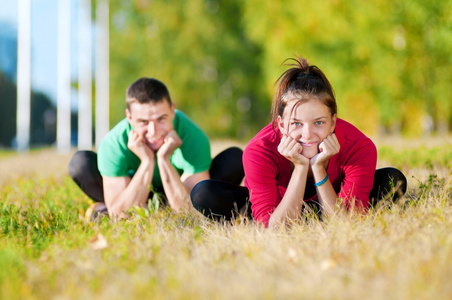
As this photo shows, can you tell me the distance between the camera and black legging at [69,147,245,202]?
525 cm

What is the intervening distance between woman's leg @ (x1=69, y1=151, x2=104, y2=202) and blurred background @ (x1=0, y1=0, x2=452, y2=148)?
997 cm

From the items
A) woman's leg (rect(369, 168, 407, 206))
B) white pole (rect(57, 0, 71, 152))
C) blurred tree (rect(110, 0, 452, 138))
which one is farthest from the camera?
white pole (rect(57, 0, 71, 152))

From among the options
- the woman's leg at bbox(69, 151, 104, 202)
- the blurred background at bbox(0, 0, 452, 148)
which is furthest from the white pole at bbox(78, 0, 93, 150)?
the woman's leg at bbox(69, 151, 104, 202)

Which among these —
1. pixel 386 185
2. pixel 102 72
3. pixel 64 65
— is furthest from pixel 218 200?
pixel 102 72

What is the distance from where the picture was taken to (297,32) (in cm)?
2119

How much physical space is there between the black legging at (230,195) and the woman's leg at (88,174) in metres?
1.39

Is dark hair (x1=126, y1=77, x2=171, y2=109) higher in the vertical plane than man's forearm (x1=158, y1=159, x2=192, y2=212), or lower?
higher

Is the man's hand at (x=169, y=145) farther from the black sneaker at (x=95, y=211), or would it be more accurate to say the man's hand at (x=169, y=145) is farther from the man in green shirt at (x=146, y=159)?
the black sneaker at (x=95, y=211)

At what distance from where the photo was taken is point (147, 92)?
4.87m

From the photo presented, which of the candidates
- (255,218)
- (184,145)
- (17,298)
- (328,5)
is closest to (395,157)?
(184,145)

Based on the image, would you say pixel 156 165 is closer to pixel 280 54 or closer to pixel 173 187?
pixel 173 187

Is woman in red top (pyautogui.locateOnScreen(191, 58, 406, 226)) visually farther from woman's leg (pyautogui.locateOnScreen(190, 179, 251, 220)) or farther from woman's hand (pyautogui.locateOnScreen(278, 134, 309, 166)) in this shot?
woman's leg (pyautogui.locateOnScreen(190, 179, 251, 220))

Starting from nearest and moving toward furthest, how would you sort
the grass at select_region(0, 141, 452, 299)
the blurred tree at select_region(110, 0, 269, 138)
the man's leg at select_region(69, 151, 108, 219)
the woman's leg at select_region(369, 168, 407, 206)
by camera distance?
the grass at select_region(0, 141, 452, 299), the woman's leg at select_region(369, 168, 407, 206), the man's leg at select_region(69, 151, 108, 219), the blurred tree at select_region(110, 0, 269, 138)

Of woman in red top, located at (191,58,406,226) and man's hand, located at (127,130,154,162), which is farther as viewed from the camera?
man's hand, located at (127,130,154,162)
